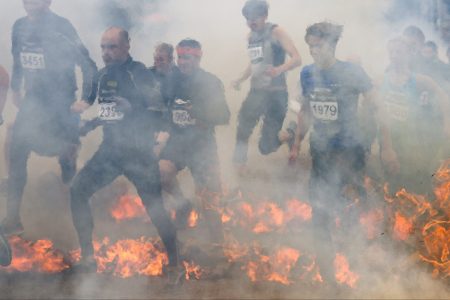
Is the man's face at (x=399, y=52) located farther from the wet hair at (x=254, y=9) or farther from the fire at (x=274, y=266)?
the fire at (x=274, y=266)

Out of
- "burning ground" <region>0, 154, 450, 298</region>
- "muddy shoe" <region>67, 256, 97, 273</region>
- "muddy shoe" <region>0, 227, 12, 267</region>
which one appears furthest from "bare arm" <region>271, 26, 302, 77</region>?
"muddy shoe" <region>0, 227, 12, 267</region>

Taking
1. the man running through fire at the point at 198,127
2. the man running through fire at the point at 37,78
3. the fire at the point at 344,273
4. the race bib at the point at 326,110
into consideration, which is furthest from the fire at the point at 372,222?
the man running through fire at the point at 37,78

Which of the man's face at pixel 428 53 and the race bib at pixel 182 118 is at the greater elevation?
the man's face at pixel 428 53

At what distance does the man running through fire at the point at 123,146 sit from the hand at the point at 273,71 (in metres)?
1.88

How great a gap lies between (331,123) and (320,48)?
0.67 meters

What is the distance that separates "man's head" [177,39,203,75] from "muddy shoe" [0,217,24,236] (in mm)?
2303

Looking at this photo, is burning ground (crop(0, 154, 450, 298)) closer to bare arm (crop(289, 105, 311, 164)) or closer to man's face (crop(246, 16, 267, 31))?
bare arm (crop(289, 105, 311, 164))

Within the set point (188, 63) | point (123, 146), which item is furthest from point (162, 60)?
point (123, 146)

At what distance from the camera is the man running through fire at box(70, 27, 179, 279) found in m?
5.34

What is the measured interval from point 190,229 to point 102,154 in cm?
156

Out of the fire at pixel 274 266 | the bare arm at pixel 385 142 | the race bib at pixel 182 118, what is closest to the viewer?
the fire at pixel 274 266

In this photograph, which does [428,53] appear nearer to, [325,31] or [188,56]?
[325,31]

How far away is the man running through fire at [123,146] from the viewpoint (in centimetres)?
534

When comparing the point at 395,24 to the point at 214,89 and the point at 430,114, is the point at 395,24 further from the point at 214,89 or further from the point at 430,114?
the point at 214,89
